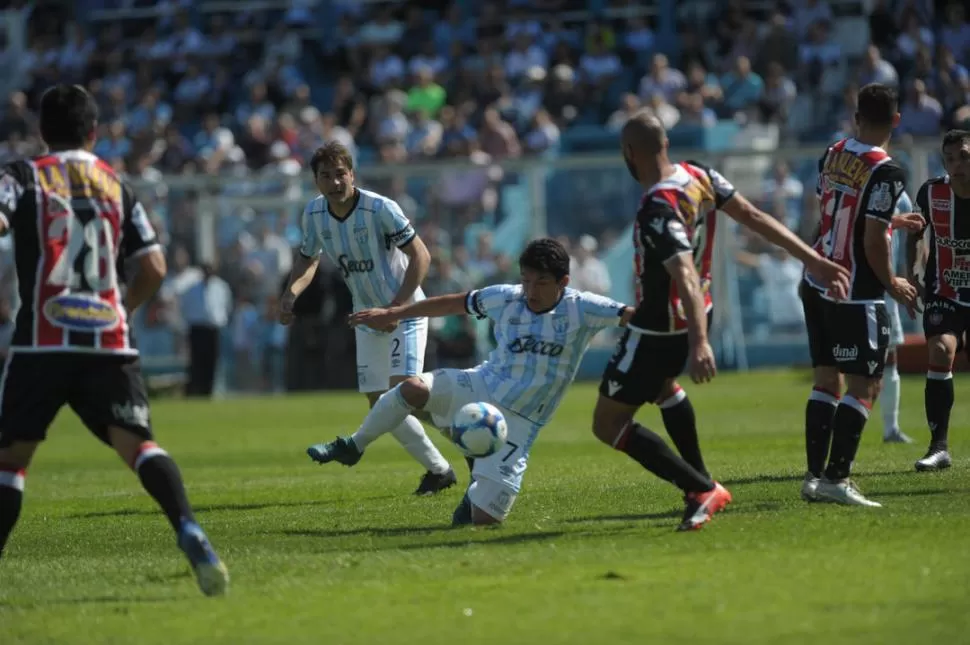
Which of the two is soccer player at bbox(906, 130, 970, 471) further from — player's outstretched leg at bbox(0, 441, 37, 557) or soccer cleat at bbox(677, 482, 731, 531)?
player's outstretched leg at bbox(0, 441, 37, 557)

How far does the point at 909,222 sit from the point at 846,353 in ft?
4.64

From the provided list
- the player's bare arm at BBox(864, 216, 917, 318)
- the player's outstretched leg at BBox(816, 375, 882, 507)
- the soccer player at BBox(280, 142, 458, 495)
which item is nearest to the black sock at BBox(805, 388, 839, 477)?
the player's outstretched leg at BBox(816, 375, 882, 507)

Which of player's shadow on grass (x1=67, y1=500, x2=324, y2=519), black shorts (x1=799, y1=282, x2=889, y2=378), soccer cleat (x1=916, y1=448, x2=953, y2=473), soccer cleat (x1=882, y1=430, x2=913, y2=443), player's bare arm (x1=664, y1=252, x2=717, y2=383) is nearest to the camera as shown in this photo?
player's bare arm (x1=664, y1=252, x2=717, y2=383)

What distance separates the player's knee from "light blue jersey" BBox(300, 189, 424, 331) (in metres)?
1.96

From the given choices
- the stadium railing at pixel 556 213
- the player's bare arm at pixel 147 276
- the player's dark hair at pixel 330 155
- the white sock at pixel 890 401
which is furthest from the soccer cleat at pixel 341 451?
the stadium railing at pixel 556 213

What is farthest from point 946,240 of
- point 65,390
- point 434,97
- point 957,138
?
point 434,97

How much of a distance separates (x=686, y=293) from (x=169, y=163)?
86.7 ft

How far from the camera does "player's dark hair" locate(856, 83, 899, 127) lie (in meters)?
9.45

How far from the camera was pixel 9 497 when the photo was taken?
7.47 meters

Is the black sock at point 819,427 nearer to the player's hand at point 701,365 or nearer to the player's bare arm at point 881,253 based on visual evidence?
the player's bare arm at point 881,253

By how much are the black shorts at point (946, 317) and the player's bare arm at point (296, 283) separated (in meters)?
4.36

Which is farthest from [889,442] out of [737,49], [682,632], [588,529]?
[737,49]

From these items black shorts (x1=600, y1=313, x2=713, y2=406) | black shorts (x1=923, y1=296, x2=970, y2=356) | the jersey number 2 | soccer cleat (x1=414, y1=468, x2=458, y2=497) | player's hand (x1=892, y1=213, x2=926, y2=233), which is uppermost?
the jersey number 2

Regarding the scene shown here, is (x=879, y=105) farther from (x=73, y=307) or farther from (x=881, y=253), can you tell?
(x=73, y=307)
